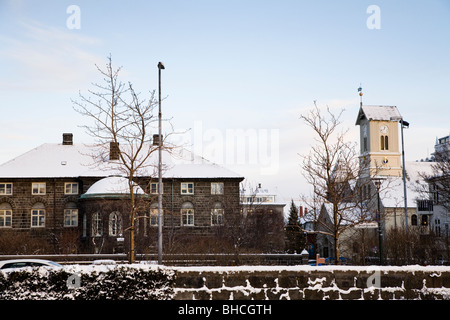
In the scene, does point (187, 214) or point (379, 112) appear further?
point (379, 112)

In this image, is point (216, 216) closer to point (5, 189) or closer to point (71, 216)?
point (71, 216)

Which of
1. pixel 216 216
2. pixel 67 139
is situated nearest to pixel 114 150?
pixel 216 216

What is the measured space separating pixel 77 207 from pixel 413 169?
167ft

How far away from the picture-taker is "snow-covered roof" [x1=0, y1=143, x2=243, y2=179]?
55.5m

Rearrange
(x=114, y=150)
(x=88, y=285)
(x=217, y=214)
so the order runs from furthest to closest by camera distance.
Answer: (x=217, y=214) → (x=114, y=150) → (x=88, y=285)

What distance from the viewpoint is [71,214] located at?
55.2 metres

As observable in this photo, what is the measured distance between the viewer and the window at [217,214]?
5403cm

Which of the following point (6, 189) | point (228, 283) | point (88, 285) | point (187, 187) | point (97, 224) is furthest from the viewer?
point (187, 187)

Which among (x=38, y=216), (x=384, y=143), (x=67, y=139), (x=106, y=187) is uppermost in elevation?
(x=384, y=143)

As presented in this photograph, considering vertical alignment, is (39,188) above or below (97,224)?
above

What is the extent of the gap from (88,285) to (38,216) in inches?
1854

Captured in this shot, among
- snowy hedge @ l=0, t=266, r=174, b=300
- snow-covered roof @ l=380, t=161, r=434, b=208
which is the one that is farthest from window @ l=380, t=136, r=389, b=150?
snowy hedge @ l=0, t=266, r=174, b=300

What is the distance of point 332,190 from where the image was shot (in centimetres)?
1741
